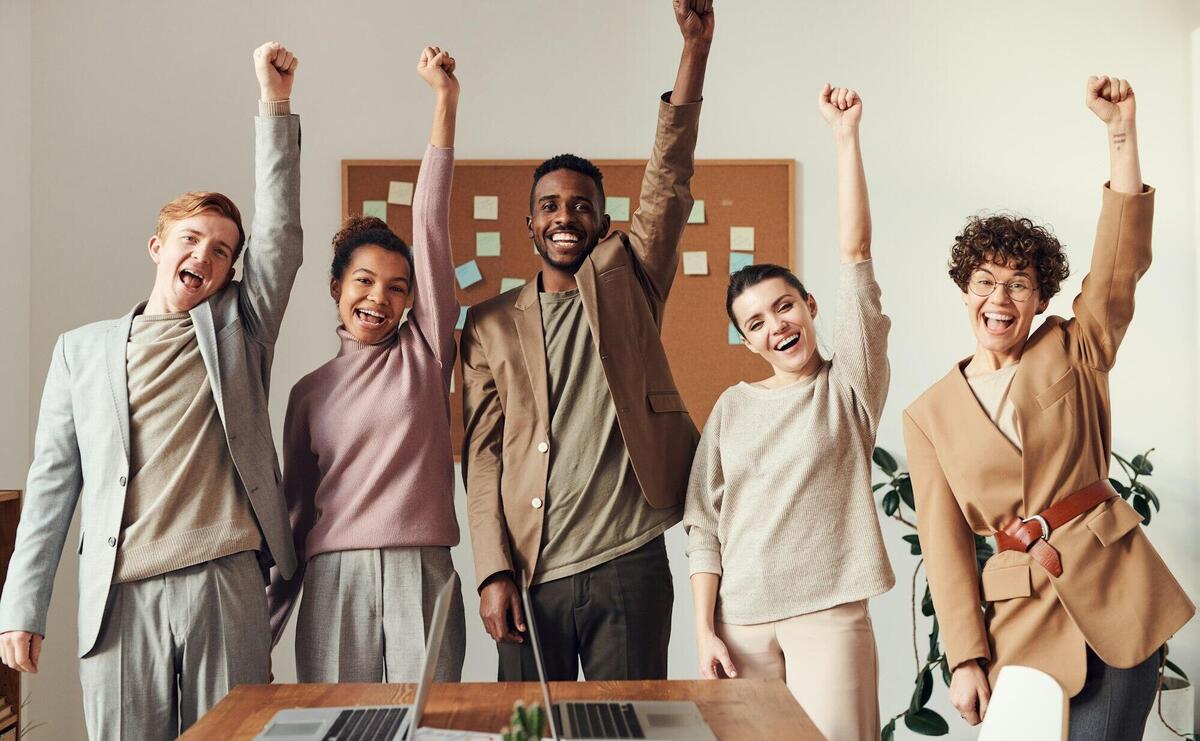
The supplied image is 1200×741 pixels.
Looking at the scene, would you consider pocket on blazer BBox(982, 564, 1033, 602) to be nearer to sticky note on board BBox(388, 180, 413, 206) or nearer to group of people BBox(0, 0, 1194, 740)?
group of people BBox(0, 0, 1194, 740)

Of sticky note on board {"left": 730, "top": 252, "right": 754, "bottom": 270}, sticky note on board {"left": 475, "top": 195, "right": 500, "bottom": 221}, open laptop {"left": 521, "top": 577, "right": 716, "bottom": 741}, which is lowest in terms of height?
open laptop {"left": 521, "top": 577, "right": 716, "bottom": 741}

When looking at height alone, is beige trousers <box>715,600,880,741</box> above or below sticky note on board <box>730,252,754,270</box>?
below

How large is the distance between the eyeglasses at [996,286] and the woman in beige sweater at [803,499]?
182 millimetres

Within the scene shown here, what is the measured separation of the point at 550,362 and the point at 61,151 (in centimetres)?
224

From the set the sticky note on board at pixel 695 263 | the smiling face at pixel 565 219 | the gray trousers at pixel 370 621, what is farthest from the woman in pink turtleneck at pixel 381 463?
the sticky note on board at pixel 695 263

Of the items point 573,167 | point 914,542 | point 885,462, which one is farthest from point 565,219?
point 914,542

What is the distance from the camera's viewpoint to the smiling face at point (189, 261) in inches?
81.1

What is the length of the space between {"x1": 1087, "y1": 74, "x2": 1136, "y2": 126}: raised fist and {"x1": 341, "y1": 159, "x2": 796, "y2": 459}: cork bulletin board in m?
1.62

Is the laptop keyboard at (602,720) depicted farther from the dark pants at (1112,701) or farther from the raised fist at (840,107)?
the raised fist at (840,107)

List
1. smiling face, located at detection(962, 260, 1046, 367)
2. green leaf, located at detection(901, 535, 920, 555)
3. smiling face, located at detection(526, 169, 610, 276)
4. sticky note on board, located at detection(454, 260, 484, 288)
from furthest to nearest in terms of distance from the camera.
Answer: sticky note on board, located at detection(454, 260, 484, 288) → green leaf, located at detection(901, 535, 920, 555) → smiling face, located at detection(526, 169, 610, 276) → smiling face, located at detection(962, 260, 1046, 367)

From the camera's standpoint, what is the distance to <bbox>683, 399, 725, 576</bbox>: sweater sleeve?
1979mm

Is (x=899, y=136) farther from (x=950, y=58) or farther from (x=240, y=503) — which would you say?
(x=240, y=503)

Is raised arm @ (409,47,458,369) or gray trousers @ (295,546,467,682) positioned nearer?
gray trousers @ (295,546,467,682)

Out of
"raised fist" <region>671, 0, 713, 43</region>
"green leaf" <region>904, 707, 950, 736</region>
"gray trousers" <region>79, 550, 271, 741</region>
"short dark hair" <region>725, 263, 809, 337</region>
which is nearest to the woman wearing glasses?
"short dark hair" <region>725, 263, 809, 337</region>
